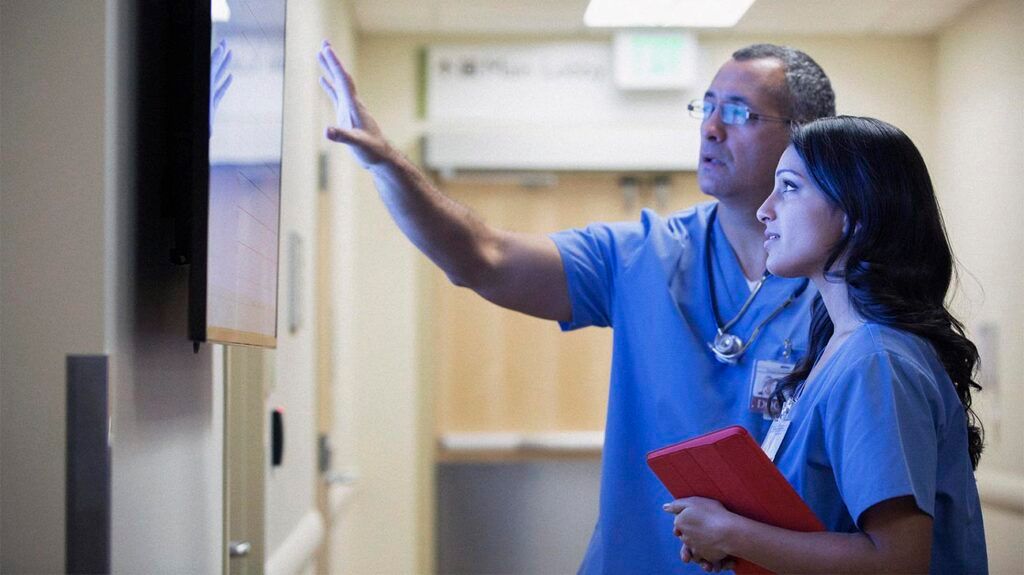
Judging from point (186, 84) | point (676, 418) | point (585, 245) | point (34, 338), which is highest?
point (186, 84)

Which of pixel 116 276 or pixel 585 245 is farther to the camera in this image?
pixel 585 245

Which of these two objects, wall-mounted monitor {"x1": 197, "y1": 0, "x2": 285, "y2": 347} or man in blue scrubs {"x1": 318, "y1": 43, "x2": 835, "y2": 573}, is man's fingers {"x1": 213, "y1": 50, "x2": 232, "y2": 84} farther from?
man in blue scrubs {"x1": 318, "y1": 43, "x2": 835, "y2": 573}

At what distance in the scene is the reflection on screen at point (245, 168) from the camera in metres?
1.21

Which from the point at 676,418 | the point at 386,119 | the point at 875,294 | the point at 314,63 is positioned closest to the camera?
the point at 875,294

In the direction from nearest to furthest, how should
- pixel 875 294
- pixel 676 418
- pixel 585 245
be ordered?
pixel 875 294, pixel 676 418, pixel 585 245

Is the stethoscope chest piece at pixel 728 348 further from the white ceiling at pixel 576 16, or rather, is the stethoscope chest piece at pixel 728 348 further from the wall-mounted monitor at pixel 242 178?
the white ceiling at pixel 576 16

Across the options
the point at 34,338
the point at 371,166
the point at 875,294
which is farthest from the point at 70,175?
the point at 875,294

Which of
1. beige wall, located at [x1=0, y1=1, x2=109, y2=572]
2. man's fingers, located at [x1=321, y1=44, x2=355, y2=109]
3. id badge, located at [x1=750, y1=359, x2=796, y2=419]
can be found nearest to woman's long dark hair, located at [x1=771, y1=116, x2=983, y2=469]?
id badge, located at [x1=750, y1=359, x2=796, y2=419]

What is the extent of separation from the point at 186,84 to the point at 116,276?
270mm

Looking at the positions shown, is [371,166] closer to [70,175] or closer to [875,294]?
[70,175]

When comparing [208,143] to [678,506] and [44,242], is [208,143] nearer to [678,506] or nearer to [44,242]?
[44,242]

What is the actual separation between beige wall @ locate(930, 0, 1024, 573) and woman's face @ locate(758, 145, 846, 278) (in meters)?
2.47

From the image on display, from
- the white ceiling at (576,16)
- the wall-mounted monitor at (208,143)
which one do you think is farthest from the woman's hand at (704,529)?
the white ceiling at (576,16)

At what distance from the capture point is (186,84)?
124 centimetres
